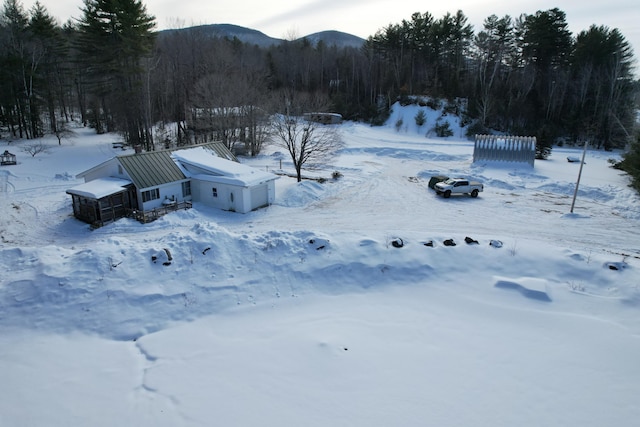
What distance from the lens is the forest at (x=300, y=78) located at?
3812 centimetres

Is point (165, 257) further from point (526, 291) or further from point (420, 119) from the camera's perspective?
point (420, 119)

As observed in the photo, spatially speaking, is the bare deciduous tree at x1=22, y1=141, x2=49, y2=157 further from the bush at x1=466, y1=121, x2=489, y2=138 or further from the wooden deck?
the bush at x1=466, y1=121, x2=489, y2=138

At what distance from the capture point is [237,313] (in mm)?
11094

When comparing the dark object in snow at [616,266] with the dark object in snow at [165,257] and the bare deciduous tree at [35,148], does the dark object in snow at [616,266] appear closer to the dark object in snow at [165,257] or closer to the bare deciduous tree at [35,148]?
the dark object in snow at [165,257]

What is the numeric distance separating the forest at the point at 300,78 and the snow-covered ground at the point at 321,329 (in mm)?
19719

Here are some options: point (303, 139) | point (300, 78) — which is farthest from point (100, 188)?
point (300, 78)

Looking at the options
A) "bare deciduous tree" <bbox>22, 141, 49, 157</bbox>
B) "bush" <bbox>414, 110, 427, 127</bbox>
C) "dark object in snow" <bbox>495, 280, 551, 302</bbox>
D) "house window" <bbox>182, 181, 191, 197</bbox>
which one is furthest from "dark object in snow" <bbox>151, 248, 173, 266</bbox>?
"bush" <bbox>414, 110, 427, 127</bbox>

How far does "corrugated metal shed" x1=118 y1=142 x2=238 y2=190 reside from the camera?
72.8ft

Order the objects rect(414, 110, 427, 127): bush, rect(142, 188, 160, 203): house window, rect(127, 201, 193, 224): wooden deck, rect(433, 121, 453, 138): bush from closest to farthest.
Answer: rect(127, 201, 193, 224): wooden deck → rect(142, 188, 160, 203): house window → rect(433, 121, 453, 138): bush → rect(414, 110, 427, 127): bush

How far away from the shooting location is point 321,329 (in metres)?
9.98

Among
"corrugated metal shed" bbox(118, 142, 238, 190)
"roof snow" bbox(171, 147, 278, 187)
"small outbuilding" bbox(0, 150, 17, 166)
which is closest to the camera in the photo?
→ "corrugated metal shed" bbox(118, 142, 238, 190)

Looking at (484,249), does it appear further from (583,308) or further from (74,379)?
(74,379)

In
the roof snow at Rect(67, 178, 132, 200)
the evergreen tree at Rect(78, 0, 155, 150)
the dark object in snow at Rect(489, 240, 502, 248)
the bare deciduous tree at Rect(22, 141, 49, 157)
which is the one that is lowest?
the dark object in snow at Rect(489, 240, 502, 248)

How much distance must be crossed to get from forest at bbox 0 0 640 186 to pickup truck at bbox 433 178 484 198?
10.4m
